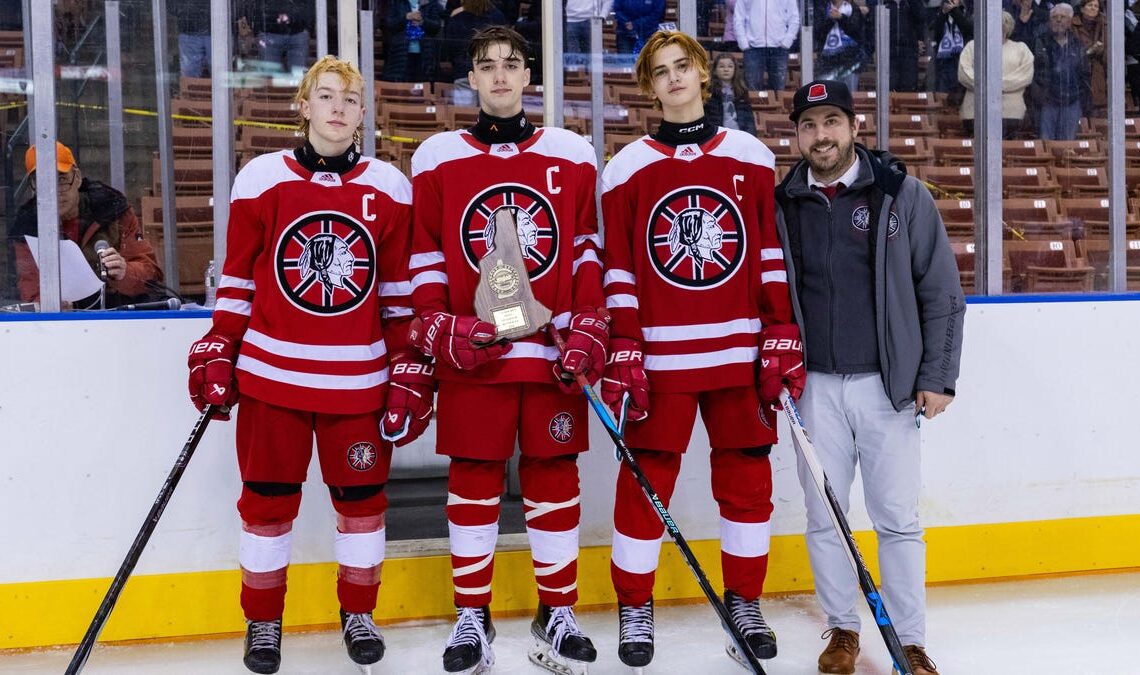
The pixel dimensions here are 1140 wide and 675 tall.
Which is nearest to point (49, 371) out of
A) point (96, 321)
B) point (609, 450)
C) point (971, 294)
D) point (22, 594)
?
point (96, 321)

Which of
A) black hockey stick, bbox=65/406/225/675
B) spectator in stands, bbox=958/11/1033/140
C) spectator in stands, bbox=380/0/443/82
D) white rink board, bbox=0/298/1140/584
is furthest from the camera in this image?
spectator in stands, bbox=380/0/443/82

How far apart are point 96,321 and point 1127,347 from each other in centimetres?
271

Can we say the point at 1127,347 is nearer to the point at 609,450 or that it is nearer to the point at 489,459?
the point at 609,450

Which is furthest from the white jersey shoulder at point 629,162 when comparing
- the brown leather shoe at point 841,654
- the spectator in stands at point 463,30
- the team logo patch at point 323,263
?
the spectator in stands at point 463,30

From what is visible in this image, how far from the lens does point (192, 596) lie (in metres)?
2.79

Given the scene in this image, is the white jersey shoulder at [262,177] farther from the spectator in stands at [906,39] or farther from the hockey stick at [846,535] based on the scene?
the spectator in stands at [906,39]

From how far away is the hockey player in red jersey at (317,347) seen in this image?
240 cm

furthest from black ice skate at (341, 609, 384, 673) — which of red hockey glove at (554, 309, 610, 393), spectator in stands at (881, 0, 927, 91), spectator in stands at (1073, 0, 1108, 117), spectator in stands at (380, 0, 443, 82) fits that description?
spectator in stands at (1073, 0, 1108, 117)

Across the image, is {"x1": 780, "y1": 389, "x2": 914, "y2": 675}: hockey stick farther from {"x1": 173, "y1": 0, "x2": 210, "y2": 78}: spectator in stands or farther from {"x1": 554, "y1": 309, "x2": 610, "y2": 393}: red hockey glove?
{"x1": 173, "y1": 0, "x2": 210, "y2": 78}: spectator in stands

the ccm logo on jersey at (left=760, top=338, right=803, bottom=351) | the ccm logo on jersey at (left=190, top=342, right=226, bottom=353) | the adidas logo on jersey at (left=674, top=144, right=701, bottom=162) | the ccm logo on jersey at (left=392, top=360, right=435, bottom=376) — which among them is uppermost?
the adidas logo on jersey at (left=674, top=144, right=701, bottom=162)

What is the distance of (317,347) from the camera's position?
2404 millimetres

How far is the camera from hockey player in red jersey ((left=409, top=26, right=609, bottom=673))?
7.93 ft

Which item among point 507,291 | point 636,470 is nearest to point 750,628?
point 636,470

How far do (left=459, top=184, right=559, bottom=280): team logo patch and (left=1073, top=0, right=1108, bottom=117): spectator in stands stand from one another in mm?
1838
